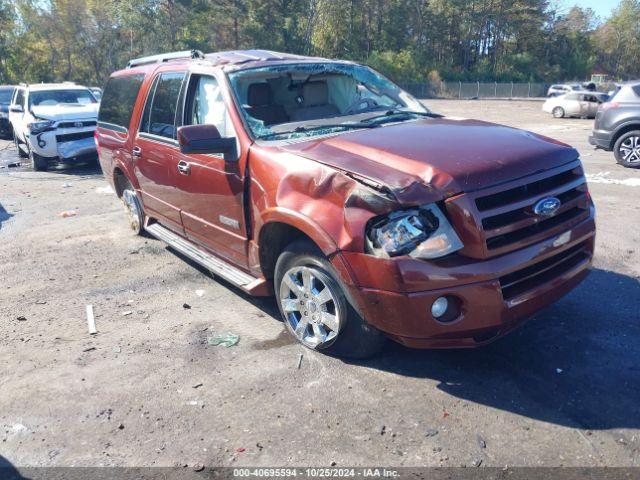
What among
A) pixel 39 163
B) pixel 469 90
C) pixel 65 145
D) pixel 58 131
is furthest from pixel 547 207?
pixel 469 90

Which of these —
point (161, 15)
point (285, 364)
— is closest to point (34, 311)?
point (285, 364)

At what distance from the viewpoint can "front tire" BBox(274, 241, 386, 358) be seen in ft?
11.2

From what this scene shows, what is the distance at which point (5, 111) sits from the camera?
18.3 meters

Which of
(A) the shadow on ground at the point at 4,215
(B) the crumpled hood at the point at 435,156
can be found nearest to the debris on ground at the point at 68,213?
(A) the shadow on ground at the point at 4,215

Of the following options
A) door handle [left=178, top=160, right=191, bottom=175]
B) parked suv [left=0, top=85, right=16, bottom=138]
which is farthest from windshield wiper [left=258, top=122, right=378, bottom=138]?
parked suv [left=0, top=85, right=16, bottom=138]

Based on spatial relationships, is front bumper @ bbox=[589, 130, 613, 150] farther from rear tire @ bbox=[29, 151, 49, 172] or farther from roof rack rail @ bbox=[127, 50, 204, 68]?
rear tire @ bbox=[29, 151, 49, 172]

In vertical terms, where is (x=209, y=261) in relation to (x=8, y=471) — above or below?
above

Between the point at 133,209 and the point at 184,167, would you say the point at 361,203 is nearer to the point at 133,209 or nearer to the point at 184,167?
the point at 184,167

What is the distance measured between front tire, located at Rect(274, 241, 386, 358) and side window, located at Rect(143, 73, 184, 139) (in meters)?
1.99

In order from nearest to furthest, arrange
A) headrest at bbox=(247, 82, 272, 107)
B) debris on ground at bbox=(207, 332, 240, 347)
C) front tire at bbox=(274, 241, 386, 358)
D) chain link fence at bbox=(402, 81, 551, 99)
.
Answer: front tire at bbox=(274, 241, 386, 358) → debris on ground at bbox=(207, 332, 240, 347) → headrest at bbox=(247, 82, 272, 107) → chain link fence at bbox=(402, 81, 551, 99)

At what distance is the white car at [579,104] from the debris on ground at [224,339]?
24736mm

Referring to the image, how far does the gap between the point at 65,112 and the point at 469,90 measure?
54.7 m

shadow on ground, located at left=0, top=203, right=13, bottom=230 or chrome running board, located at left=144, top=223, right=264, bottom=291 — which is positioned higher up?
chrome running board, located at left=144, top=223, right=264, bottom=291

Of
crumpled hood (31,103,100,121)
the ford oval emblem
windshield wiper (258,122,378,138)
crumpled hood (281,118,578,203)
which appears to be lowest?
crumpled hood (31,103,100,121)
